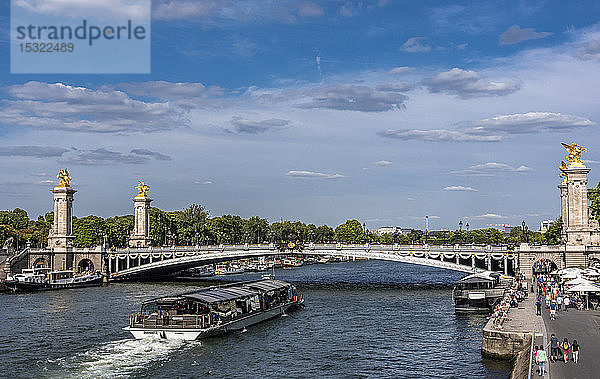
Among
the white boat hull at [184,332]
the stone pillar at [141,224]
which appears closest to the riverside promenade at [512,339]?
the white boat hull at [184,332]

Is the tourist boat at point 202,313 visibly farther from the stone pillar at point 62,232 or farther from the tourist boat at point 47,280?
the stone pillar at point 62,232

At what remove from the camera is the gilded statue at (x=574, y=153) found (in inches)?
3356

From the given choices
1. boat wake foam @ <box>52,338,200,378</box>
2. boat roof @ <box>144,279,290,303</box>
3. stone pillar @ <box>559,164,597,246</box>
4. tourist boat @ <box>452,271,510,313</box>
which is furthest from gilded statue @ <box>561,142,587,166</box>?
boat wake foam @ <box>52,338,200,378</box>

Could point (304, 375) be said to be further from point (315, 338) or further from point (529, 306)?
point (529, 306)

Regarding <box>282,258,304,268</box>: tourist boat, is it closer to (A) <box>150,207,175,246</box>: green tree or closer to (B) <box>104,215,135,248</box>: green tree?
(A) <box>150,207,175,246</box>: green tree

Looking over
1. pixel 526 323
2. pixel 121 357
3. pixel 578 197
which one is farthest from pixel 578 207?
pixel 121 357

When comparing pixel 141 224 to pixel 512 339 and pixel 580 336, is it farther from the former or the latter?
pixel 580 336

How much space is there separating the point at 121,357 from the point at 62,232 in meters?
73.9

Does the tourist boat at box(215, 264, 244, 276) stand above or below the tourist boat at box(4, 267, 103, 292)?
below

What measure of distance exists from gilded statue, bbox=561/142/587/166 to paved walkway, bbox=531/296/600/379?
126ft

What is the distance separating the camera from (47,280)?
3625 inches

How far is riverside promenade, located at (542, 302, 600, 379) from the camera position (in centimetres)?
2992

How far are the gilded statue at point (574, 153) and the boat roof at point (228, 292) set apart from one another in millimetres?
42090

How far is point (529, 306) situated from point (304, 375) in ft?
77.1
